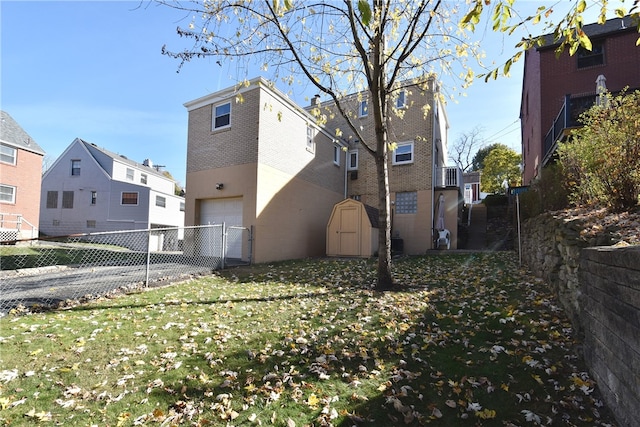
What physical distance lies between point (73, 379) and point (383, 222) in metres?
5.85

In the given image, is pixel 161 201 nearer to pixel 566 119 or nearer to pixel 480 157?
pixel 566 119

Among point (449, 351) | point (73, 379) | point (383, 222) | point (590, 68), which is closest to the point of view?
point (73, 379)

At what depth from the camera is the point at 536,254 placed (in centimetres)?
750

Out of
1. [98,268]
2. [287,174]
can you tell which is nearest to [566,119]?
[287,174]

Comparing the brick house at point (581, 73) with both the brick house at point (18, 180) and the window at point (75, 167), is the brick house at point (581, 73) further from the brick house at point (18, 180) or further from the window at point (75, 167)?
the window at point (75, 167)

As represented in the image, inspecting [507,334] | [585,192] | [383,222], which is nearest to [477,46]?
[585,192]

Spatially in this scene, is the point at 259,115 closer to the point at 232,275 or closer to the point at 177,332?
the point at 232,275

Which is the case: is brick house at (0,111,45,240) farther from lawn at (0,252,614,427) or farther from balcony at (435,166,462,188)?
balcony at (435,166,462,188)

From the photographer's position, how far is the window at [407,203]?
1619cm

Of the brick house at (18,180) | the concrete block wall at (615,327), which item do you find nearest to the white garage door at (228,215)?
the concrete block wall at (615,327)

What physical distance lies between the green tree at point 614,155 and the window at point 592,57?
41.2 feet

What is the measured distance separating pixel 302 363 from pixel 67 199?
111 ft

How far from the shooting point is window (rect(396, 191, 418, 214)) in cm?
1619

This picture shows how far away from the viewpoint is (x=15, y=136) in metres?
22.2
